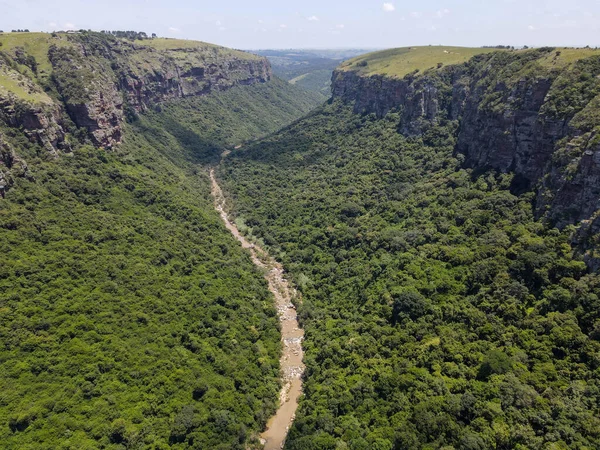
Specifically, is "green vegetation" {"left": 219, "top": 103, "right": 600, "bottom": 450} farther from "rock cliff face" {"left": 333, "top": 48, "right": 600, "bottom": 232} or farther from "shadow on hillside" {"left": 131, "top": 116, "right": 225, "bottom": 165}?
"shadow on hillside" {"left": 131, "top": 116, "right": 225, "bottom": 165}

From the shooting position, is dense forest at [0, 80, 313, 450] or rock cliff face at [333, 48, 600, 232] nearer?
dense forest at [0, 80, 313, 450]

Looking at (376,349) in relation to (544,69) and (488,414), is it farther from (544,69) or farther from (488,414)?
(544,69)

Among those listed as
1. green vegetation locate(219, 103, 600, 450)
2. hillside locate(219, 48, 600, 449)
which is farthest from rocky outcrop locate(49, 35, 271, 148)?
green vegetation locate(219, 103, 600, 450)

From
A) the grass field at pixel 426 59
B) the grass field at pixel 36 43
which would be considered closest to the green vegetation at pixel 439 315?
the grass field at pixel 426 59

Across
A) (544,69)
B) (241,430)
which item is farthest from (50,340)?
(544,69)

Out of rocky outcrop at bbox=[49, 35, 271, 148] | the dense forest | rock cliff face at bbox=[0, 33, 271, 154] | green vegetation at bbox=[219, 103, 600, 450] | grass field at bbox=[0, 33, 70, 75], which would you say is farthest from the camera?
grass field at bbox=[0, 33, 70, 75]

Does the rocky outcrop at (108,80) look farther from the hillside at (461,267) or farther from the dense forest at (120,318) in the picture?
the hillside at (461,267)

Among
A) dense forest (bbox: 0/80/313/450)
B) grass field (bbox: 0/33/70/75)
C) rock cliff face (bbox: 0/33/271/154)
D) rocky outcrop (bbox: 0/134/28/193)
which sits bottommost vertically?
dense forest (bbox: 0/80/313/450)
